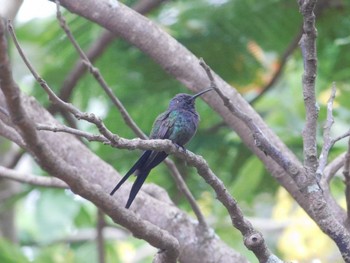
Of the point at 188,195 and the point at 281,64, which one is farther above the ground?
the point at 281,64

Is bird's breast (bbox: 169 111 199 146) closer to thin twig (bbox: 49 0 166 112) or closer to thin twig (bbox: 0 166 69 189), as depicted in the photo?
thin twig (bbox: 0 166 69 189)

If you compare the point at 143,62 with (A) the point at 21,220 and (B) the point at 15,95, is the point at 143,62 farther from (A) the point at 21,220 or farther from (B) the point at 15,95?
(A) the point at 21,220

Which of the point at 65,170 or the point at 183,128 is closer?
the point at 65,170

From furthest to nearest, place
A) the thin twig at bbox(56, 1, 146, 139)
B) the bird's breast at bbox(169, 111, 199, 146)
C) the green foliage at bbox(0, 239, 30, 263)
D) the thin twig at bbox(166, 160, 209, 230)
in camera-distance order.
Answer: the green foliage at bbox(0, 239, 30, 263) < the thin twig at bbox(166, 160, 209, 230) < the thin twig at bbox(56, 1, 146, 139) < the bird's breast at bbox(169, 111, 199, 146)

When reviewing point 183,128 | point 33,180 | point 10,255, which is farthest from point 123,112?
point 10,255

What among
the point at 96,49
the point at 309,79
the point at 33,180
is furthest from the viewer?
the point at 96,49

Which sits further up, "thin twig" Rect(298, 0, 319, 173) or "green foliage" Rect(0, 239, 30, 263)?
"thin twig" Rect(298, 0, 319, 173)

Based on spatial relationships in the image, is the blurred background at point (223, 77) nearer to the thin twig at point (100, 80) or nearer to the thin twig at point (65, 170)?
the thin twig at point (100, 80)

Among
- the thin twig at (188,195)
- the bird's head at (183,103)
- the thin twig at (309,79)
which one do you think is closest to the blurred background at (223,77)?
the thin twig at (188,195)

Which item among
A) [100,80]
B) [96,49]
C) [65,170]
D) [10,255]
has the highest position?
[96,49]

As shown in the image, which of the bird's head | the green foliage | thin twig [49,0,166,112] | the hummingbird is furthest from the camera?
thin twig [49,0,166,112]

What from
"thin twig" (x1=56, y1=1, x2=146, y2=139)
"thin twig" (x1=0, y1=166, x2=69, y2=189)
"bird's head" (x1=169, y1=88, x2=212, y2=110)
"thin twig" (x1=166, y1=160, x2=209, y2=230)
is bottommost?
"thin twig" (x1=0, y1=166, x2=69, y2=189)

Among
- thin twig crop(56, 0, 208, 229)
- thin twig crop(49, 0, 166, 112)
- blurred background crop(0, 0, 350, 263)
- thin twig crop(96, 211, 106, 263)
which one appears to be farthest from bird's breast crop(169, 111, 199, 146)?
thin twig crop(96, 211, 106, 263)

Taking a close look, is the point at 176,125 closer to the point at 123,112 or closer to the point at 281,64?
the point at 123,112
